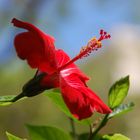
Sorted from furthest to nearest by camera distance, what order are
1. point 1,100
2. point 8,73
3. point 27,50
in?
point 8,73 < point 27,50 < point 1,100

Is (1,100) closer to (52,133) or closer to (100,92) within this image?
(52,133)

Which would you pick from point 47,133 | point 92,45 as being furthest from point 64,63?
point 47,133

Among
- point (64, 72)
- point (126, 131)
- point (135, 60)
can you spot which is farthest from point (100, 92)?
point (64, 72)

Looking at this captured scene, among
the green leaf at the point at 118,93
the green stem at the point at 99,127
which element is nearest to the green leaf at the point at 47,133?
the green stem at the point at 99,127

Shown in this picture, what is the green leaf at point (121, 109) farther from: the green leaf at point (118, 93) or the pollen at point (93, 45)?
the pollen at point (93, 45)

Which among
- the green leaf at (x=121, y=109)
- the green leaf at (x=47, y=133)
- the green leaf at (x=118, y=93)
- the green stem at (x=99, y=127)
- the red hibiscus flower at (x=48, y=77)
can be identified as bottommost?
the green leaf at (x=47, y=133)

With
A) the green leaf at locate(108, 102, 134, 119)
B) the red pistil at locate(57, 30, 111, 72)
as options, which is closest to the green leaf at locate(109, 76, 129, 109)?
the green leaf at locate(108, 102, 134, 119)
